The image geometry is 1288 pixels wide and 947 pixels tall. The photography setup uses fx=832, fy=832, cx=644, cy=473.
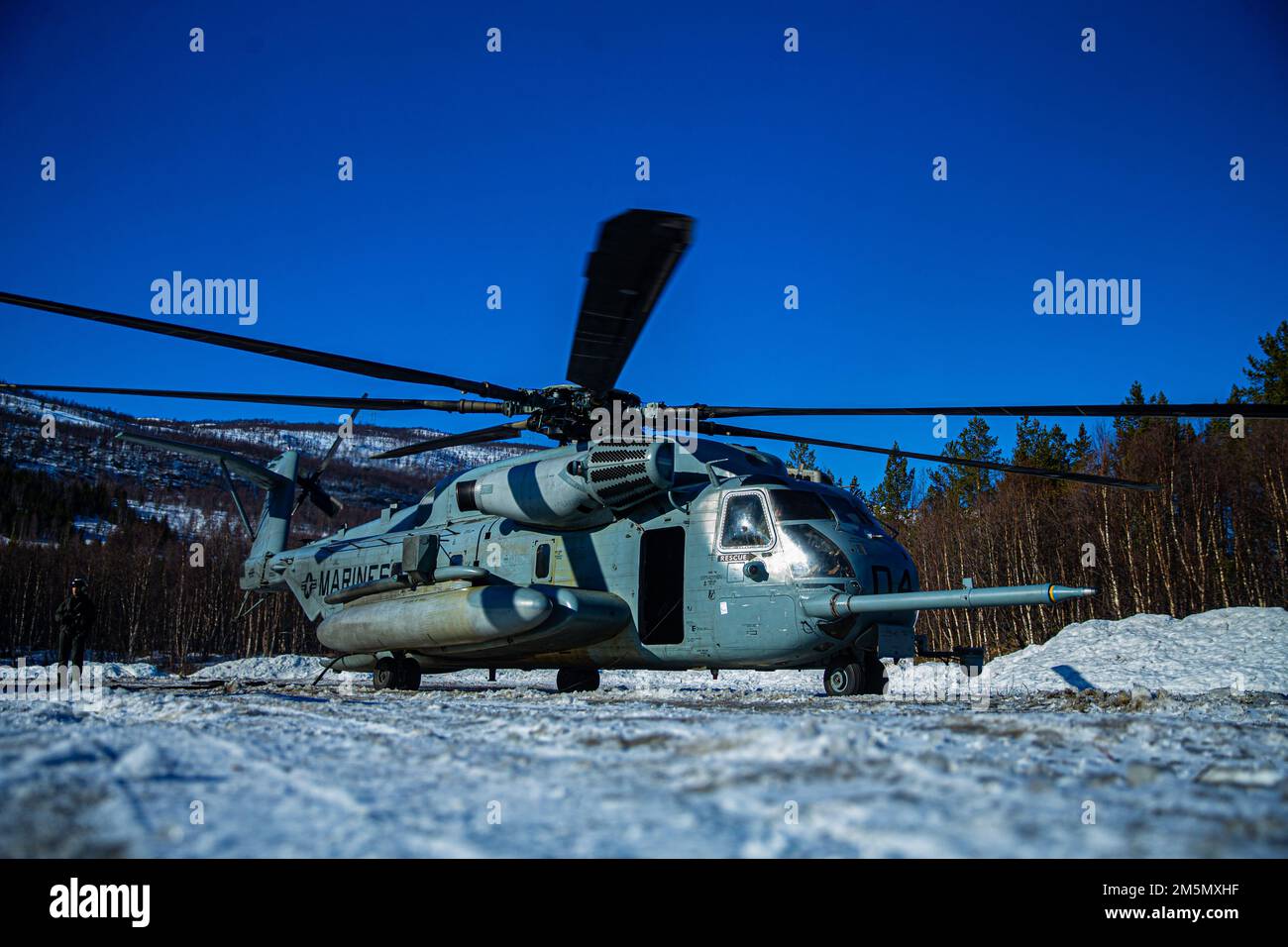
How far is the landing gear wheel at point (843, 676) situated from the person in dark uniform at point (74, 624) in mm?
13310

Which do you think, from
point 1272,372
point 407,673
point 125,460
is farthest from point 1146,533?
point 125,460

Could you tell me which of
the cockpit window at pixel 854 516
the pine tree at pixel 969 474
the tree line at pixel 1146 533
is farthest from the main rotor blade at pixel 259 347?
the pine tree at pixel 969 474

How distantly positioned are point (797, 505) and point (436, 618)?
5.34 m

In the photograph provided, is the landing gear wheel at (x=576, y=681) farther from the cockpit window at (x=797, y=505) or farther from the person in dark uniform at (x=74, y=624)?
the person in dark uniform at (x=74, y=624)

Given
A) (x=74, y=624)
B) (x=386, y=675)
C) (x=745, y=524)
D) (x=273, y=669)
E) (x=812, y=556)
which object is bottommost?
(x=273, y=669)

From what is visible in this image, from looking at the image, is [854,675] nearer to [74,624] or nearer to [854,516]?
[854,516]

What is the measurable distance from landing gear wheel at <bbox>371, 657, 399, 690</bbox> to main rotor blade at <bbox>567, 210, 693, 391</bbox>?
277 inches

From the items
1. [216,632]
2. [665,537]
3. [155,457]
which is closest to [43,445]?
[155,457]

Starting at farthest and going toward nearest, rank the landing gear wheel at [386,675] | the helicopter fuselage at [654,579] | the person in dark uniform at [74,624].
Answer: the person in dark uniform at [74,624] < the landing gear wheel at [386,675] < the helicopter fuselage at [654,579]

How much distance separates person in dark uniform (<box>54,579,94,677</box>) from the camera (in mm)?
15242

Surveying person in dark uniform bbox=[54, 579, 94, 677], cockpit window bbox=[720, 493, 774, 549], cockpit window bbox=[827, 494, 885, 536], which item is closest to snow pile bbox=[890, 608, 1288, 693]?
cockpit window bbox=[827, 494, 885, 536]

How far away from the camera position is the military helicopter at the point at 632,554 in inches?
376

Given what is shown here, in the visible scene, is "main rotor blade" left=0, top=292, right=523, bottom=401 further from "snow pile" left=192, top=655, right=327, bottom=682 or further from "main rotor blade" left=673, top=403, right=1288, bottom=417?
"snow pile" left=192, top=655, right=327, bottom=682

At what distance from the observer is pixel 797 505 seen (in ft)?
34.8
